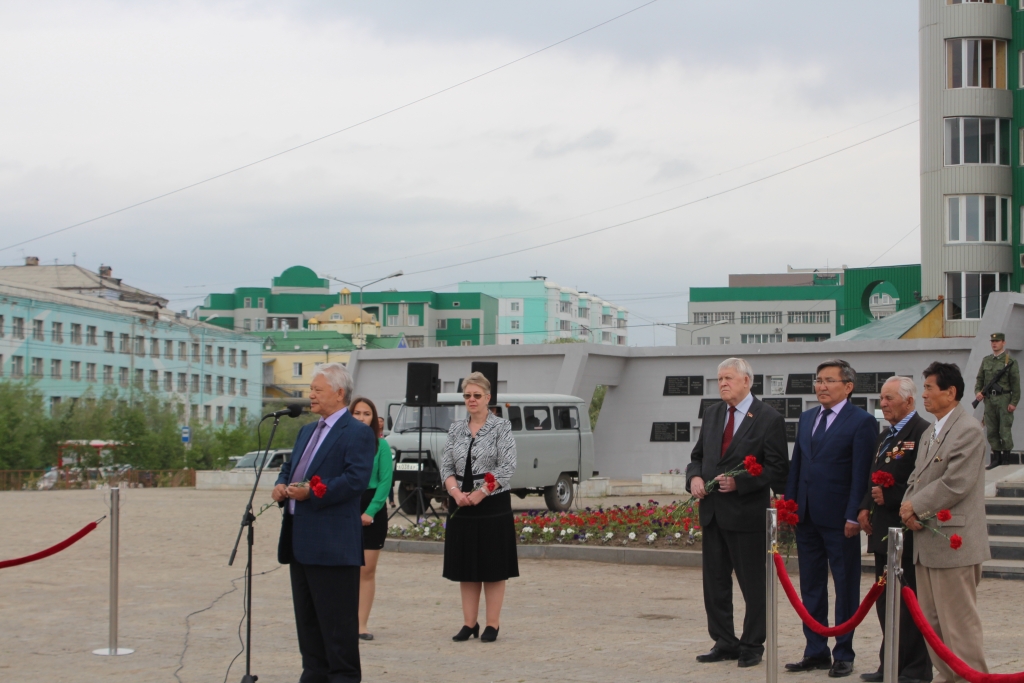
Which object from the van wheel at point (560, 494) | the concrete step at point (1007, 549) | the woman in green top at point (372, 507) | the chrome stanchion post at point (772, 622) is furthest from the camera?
the van wheel at point (560, 494)

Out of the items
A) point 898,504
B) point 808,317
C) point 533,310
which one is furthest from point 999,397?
point 533,310

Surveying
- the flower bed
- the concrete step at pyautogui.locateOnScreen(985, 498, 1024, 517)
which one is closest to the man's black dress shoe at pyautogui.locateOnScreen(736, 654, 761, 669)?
the flower bed

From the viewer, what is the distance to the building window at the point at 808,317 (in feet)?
377

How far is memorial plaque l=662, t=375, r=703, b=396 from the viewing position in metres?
31.2

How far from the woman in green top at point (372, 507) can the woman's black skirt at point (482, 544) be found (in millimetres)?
527

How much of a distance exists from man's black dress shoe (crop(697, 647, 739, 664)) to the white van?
1211cm

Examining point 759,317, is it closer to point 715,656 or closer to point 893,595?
point 715,656

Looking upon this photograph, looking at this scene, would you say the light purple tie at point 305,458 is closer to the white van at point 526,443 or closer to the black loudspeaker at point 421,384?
the black loudspeaker at point 421,384

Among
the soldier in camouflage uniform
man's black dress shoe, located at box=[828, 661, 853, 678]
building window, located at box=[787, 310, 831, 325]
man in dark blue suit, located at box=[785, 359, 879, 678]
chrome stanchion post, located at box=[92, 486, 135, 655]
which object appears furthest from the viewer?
building window, located at box=[787, 310, 831, 325]

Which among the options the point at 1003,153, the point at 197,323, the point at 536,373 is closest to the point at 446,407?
the point at 536,373

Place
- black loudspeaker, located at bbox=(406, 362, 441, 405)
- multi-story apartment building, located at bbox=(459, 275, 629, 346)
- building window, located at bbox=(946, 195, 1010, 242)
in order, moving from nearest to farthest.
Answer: black loudspeaker, located at bbox=(406, 362, 441, 405) < building window, located at bbox=(946, 195, 1010, 242) < multi-story apartment building, located at bbox=(459, 275, 629, 346)

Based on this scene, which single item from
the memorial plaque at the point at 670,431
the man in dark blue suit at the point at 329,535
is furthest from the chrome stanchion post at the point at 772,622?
the memorial plaque at the point at 670,431

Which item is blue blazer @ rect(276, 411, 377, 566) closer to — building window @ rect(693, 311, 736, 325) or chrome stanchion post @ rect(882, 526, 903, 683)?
chrome stanchion post @ rect(882, 526, 903, 683)

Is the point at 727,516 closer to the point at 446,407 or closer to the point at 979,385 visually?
the point at 979,385
